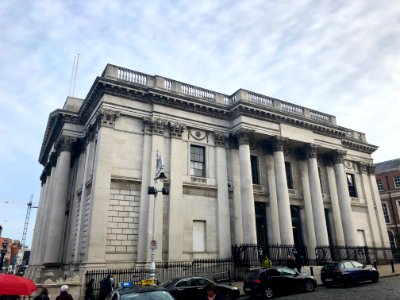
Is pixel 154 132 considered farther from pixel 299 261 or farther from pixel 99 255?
pixel 299 261

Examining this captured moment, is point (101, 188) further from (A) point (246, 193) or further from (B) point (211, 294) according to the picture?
(B) point (211, 294)

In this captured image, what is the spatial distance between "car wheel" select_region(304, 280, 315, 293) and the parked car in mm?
1643

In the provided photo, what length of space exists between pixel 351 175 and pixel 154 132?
2442 cm

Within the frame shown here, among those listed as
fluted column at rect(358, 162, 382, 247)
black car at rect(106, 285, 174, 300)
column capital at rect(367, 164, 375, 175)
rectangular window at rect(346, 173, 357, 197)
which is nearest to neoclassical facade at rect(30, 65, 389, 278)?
rectangular window at rect(346, 173, 357, 197)

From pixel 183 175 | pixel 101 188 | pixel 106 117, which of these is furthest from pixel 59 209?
pixel 183 175

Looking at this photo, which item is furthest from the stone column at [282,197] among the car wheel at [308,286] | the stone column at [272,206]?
the car wheel at [308,286]

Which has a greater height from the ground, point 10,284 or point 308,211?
point 308,211

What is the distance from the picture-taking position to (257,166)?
2867 centimetres

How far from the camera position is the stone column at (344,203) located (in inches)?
1165

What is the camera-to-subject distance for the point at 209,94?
2786 cm

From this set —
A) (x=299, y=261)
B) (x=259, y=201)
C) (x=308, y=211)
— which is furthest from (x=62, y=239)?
(x=308, y=211)

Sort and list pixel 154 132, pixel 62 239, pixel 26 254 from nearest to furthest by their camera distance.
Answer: pixel 154 132 → pixel 62 239 → pixel 26 254

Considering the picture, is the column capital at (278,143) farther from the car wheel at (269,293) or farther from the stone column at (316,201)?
the car wheel at (269,293)

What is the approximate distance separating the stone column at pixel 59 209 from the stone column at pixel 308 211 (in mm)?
20958
